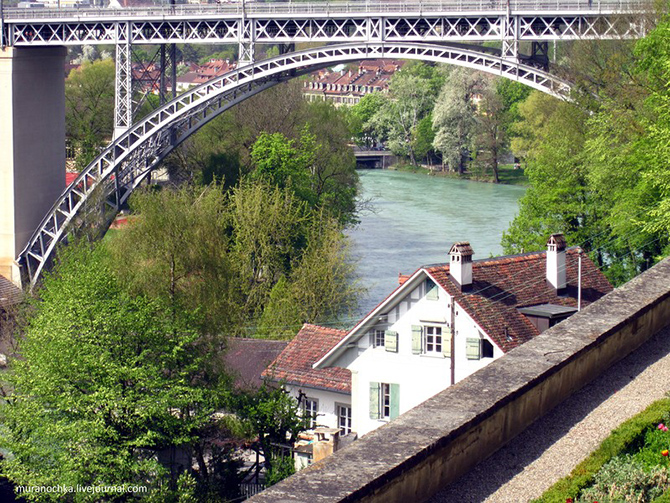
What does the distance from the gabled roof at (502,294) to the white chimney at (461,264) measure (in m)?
0.11

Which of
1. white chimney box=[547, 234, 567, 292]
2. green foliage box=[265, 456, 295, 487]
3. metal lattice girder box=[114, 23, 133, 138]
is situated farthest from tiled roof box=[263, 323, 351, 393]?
metal lattice girder box=[114, 23, 133, 138]

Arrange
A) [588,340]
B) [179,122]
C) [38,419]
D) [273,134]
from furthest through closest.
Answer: [273,134] < [179,122] < [38,419] < [588,340]

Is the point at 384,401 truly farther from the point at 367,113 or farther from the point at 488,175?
the point at 367,113

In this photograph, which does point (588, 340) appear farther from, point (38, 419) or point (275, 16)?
point (275, 16)

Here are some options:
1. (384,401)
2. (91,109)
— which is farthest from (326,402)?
(91,109)

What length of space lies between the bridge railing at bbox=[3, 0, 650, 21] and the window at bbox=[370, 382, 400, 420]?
1589cm

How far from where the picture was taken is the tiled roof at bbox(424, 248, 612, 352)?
63.4 ft

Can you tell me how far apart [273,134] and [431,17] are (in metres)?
11.7

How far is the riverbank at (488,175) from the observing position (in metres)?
66.4

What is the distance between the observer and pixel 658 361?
33.6 ft

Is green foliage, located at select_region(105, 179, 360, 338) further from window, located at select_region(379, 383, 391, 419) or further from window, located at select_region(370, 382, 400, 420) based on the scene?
window, located at select_region(379, 383, 391, 419)

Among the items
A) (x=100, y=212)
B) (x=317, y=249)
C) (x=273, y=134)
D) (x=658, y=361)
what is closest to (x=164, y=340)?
(x=658, y=361)

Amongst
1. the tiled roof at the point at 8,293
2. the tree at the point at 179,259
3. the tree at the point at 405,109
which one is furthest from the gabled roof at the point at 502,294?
the tree at the point at 405,109

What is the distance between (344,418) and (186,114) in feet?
66.5
